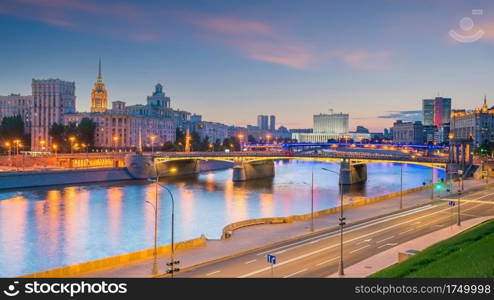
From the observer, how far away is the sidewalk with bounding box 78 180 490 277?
2777cm

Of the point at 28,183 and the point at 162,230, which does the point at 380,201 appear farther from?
the point at 28,183

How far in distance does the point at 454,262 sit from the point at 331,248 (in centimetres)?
1178

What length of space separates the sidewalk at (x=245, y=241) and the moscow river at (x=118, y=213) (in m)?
8.45

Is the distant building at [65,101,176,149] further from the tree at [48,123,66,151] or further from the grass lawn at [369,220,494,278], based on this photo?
the grass lawn at [369,220,494,278]

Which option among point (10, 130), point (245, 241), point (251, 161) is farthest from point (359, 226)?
point (10, 130)

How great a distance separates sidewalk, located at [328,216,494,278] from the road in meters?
0.73

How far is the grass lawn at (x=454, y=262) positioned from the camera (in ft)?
61.6

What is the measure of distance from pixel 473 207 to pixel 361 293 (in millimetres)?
43200

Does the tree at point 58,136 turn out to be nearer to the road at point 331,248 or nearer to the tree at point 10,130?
the tree at point 10,130

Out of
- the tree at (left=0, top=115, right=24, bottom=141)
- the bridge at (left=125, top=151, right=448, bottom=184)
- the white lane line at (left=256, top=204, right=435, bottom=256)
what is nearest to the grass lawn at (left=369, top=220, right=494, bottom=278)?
the white lane line at (left=256, top=204, right=435, bottom=256)

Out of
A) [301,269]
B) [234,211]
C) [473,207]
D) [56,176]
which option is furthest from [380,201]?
[56,176]

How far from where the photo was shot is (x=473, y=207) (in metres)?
52.6

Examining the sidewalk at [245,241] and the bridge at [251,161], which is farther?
the bridge at [251,161]

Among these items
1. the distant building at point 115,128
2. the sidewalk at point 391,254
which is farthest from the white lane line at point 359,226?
the distant building at point 115,128
